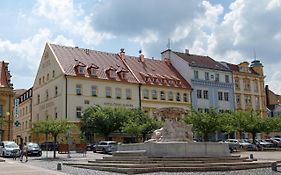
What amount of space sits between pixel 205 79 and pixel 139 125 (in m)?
22.1

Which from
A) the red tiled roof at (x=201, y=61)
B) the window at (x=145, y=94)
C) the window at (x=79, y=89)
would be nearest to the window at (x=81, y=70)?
the window at (x=79, y=89)

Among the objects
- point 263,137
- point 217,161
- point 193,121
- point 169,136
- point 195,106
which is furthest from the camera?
point 263,137

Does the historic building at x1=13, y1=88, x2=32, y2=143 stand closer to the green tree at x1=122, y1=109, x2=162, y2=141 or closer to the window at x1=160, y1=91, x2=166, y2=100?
the window at x1=160, y1=91, x2=166, y2=100

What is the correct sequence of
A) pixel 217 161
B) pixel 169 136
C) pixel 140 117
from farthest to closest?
pixel 140 117
pixel 169 136
pixel 217 161

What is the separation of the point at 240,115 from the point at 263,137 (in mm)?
21652

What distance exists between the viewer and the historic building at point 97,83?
176 ft

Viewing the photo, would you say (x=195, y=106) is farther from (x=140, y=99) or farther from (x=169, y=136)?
(x=169, y=136)

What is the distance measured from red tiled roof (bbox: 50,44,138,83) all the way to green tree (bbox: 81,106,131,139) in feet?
20.8

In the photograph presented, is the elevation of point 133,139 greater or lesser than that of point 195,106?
lesser

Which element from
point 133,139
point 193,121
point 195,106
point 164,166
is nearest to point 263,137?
point 195,106

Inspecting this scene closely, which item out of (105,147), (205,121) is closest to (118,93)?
(105,147)

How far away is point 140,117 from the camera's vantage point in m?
51.4

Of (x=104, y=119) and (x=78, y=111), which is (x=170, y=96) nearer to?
(x=78, y=111)

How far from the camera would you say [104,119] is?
162 feet
